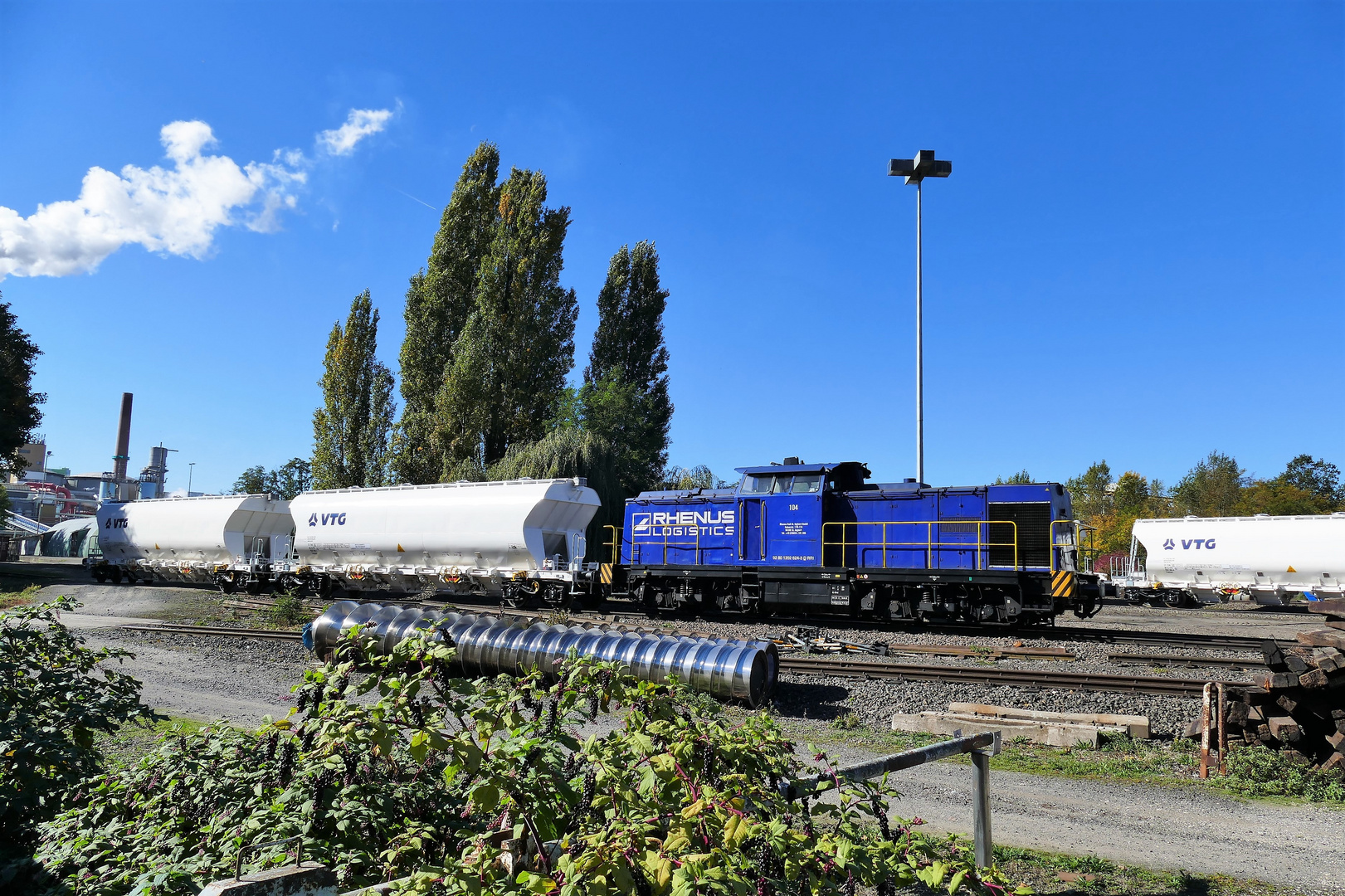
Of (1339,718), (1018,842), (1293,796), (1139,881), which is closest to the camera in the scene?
(1139,881)

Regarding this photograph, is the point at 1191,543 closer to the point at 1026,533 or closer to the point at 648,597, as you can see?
the point at 1026,533

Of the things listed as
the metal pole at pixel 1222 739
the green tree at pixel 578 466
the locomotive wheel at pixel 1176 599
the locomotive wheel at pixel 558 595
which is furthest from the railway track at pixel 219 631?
the locomotive wheel at pixel 1176 599

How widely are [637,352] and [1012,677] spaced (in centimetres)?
3217

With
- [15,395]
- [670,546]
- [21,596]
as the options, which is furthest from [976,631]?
[15,395]

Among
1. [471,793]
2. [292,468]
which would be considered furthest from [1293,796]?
[292,468]

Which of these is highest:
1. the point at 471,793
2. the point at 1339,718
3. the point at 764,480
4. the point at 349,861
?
the point at 764,480

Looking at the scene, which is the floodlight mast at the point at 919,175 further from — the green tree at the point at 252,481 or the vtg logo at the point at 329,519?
the green tree at the point at 252,481

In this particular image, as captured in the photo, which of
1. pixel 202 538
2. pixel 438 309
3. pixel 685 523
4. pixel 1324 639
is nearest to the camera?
pixel 1324 639

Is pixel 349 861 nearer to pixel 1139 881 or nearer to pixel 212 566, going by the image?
pixel 1139 881

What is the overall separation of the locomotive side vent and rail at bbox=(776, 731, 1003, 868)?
14.7 metres

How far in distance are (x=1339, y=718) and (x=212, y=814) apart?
10.1 m

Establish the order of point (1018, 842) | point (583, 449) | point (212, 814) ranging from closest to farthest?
point (212, 814) → point (1018, 842) → point (583, 449)

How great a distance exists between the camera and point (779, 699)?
1171 cm

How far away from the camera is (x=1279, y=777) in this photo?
7977mm
